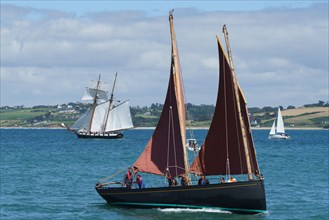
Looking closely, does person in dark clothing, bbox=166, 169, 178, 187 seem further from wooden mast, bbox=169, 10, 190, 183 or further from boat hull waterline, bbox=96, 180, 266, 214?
boat hull waterline, bbox=96, 180, 266, 214

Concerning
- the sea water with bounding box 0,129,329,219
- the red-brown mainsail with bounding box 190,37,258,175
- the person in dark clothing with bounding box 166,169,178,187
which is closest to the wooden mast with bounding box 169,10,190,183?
the person in dark clothing with bounding box 166,169,178,187

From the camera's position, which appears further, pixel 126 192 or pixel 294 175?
pixel 294 175

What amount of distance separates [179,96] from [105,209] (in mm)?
8926

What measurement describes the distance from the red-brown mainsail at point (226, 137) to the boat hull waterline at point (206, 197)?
71.2 inches

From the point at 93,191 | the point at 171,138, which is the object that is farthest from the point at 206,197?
the point at 93,191

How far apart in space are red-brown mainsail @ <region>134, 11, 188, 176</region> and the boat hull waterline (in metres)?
2.20

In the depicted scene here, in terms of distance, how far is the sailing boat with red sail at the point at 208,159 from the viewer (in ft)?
178

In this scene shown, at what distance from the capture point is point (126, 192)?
57.7m

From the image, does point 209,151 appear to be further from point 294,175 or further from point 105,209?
point 294,175

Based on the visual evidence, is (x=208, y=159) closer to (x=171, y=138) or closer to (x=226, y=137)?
(x=226, y=137)

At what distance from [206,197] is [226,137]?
4039mm

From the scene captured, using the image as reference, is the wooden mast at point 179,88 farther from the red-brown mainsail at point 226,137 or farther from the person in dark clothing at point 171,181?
the red-brown mainsail at point 226,137

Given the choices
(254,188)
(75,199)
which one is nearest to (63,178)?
(75,199)

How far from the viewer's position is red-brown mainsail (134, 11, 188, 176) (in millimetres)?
57469
